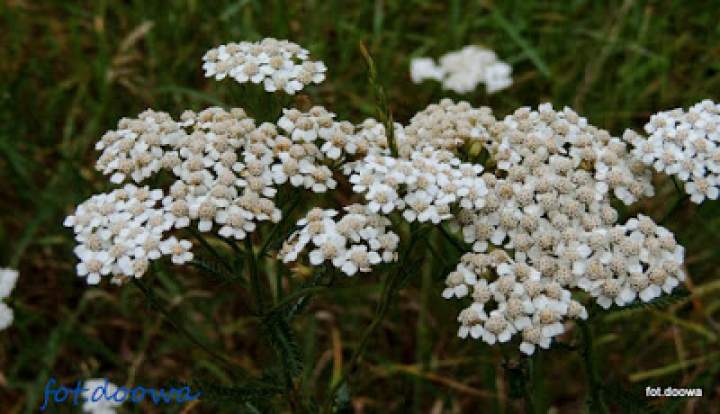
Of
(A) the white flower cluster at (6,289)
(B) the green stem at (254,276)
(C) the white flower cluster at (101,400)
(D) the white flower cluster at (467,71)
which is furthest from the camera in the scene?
(D) the white flower cluster at (467,71)

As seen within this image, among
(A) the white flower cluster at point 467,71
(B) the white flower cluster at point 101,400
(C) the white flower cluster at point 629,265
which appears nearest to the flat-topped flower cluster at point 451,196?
(C) the white flower cluster at point 629,265

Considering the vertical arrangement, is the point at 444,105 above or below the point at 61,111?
below

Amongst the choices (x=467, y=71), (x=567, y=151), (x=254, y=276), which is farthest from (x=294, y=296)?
(x=467, y=71)

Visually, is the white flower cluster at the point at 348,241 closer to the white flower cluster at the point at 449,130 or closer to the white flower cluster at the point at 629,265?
the white flower cluster at the point at 449,130

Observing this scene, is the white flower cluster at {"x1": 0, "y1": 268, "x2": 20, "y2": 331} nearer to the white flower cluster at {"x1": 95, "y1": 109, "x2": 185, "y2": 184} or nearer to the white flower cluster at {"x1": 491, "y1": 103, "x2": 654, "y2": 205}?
the white flower cluster at {"x1": 95, "y1": 109, "x2": 185, "y2": 184}

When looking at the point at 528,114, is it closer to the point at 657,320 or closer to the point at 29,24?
the point at 657,320

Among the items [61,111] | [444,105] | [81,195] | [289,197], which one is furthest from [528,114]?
[61,111]
